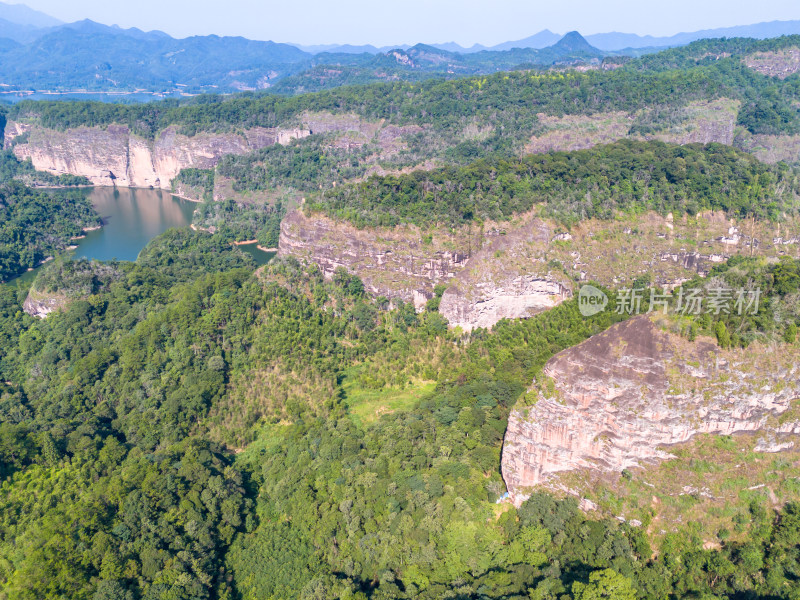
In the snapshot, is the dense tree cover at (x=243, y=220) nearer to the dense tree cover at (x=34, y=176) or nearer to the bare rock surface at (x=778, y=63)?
the dense tree cover at (x=34, y=176)

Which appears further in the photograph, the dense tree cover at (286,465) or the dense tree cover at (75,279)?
the dense tree cover at (75,279)

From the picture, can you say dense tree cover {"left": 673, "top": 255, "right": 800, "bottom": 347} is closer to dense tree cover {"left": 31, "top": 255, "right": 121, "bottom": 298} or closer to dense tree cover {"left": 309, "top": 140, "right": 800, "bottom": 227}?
dense tree cover {"left": 309, "top": 140, "right": 800, "bottom": 227}

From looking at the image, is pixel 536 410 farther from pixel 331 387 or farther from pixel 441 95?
pixel 441 95

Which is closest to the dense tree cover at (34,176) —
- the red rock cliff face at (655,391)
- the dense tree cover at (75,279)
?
the dense tree cover at (75,279)

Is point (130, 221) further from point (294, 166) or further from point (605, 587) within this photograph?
point (605, 587)

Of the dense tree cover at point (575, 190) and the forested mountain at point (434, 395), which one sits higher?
the dense tree cover at point (575, 190)

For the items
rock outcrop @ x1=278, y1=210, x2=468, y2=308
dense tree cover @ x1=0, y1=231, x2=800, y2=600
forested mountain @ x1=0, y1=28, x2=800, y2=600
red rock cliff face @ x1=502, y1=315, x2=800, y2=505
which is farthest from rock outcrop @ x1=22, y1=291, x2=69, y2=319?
red rock cliff face @ x1=502, y1=315, x2=800, y2=505

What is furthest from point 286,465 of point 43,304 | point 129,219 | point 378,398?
point 129,219
